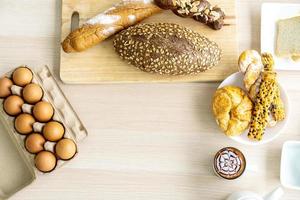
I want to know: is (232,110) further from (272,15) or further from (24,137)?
(24,137)

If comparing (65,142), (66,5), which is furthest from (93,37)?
(65,142)

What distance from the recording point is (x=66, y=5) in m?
1.30

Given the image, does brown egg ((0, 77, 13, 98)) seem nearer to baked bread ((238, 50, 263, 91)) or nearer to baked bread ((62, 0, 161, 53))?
baked bread ((62, 0, 161, 53))

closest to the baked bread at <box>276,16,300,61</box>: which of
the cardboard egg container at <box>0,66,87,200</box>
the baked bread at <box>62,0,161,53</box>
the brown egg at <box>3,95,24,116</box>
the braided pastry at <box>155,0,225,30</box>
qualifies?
the braided pastry at <box>155,0,225,30</box>

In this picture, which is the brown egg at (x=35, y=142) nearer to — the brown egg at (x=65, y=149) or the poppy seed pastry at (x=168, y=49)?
the brown egg at (x=65, y=149)

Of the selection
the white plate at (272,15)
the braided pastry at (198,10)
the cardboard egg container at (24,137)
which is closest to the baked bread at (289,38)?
the white plate at (272,15)

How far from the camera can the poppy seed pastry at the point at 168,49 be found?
1.19 m

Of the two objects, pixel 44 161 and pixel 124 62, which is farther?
pixel 124 62

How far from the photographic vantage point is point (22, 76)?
3.97ft

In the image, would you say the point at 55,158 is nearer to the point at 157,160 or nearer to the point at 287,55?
the point at 157,160

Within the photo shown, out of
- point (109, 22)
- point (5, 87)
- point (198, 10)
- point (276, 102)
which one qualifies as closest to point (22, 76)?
point (5, 87)

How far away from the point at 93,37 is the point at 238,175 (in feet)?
1.64

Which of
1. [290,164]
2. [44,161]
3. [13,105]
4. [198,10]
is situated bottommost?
[290,164]

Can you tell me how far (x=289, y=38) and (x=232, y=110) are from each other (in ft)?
0.81
